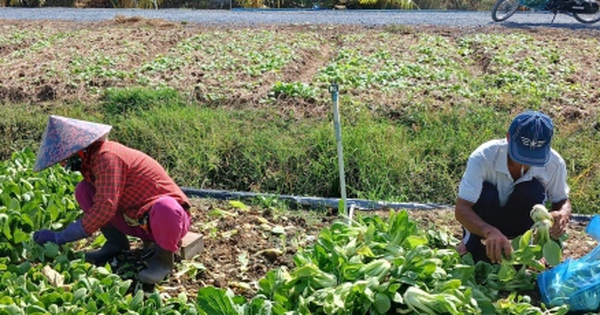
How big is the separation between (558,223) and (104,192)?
228 centimetres

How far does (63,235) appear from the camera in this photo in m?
3.60

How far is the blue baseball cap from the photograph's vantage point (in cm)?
321

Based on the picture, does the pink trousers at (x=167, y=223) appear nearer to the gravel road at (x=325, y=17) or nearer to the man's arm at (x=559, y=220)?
the man's arm at (x=559, y=220)

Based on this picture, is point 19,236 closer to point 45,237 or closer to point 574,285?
point 45,237

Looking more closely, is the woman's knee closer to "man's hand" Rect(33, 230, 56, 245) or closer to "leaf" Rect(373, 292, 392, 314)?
"man's hand" Rect(33, 230, 56, 245)

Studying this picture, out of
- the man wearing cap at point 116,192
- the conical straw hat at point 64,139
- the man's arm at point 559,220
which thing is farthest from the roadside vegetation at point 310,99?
the conical straw hat at point 64,139

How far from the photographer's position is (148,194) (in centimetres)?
363

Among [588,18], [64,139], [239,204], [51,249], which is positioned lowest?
[239,204]

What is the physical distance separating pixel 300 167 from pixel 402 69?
332 cm

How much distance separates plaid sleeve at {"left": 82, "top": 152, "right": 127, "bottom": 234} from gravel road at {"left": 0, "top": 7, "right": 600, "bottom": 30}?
10.1 metres

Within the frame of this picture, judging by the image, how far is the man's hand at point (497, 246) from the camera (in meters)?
3.23

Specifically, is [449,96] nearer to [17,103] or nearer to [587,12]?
[17,103]

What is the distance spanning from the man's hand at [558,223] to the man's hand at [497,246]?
31cm

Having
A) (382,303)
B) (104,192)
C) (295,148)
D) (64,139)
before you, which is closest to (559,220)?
(382,303)
